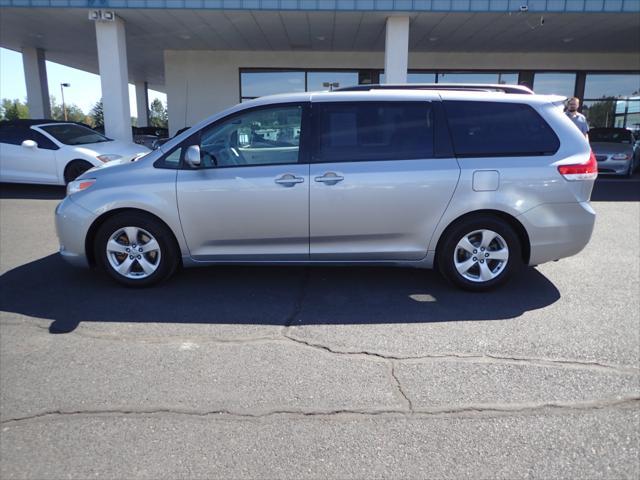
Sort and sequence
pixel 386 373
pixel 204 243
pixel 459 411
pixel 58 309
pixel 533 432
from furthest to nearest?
pixel 204 243, pixel 58 309, pixel 386 373, pixel 459 411, pixel 533 432

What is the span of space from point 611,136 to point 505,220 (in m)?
12.2

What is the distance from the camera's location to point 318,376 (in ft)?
11.2

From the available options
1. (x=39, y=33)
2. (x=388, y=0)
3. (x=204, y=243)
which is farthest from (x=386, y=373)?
(x=39, y=33)

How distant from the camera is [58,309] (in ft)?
15.1

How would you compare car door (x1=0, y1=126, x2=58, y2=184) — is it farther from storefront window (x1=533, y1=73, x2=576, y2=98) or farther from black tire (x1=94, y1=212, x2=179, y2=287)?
storefront window (x1=533, y1=73, x2=576, y2=98)

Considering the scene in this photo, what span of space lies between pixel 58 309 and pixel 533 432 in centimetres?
393

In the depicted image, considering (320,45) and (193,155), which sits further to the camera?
(320,45)

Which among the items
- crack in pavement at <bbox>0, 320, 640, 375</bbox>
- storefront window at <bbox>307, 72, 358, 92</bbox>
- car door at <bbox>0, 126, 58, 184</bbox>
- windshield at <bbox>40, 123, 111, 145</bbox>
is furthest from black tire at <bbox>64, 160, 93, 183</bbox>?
storefront window at <bbox>307, 72, 358, 92</bbox>

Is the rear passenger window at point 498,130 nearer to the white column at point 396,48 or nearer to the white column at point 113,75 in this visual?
the white column at point 396,48

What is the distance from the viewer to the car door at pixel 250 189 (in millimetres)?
4762

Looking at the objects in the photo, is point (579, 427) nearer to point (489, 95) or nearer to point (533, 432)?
point (533, 432)

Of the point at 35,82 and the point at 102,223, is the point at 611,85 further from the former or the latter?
the point at 35,82

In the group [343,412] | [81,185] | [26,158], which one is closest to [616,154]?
[81,185]

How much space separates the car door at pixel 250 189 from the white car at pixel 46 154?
250 inches
